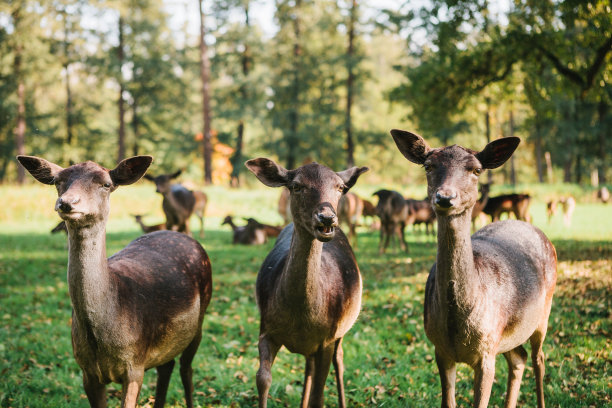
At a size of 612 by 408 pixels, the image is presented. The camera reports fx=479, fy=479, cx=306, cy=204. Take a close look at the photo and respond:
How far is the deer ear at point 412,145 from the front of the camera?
3.63 m

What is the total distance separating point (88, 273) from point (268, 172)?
1534mm

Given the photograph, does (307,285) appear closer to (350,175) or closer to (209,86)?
(350,175)

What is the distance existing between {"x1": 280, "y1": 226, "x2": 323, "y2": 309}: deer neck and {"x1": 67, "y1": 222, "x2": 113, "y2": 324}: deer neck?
1.35 meters

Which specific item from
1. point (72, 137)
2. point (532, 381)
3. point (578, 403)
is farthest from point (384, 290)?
point (72, 137)

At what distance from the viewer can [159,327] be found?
3.91 m

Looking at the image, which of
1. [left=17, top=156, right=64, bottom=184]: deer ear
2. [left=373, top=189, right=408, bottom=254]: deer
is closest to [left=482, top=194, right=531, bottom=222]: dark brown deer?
[left=373, top=189, right=408, bottom=254]: deer

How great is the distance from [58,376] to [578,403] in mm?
5692

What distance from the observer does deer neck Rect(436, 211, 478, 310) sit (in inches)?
129

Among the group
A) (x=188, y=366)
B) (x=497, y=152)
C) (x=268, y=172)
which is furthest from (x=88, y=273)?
(x=497, y=152)

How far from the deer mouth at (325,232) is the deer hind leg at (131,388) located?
1700 millimetres

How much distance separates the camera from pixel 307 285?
375 cm

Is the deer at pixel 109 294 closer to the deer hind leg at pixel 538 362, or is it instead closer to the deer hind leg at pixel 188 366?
the deer hind leg at pixel 188 366

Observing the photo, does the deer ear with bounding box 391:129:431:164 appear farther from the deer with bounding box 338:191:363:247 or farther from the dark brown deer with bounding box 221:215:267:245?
the dark brown deer with bounding box 221:215:267:245

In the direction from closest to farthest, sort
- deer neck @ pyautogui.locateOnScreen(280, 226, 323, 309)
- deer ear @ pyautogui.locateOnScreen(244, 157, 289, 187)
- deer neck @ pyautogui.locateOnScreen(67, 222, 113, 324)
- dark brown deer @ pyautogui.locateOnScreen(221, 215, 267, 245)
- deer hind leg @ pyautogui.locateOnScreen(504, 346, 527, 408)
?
deer neck @ pyautogui.locateOnScreen(67, 222, 113, 324)
deer neck @ pyautogui.locateOnScreen(280, 226, 323, 309)
deer ear @ pyautogui.locateOnScreen(244, 157, 289, 187)
deer hind leg @ pyautogui.locateOnScreen(504, 346, 527, 408)
dark brown deer @ pyautogui.locateOnScreen(221, 215, 267, 245)
